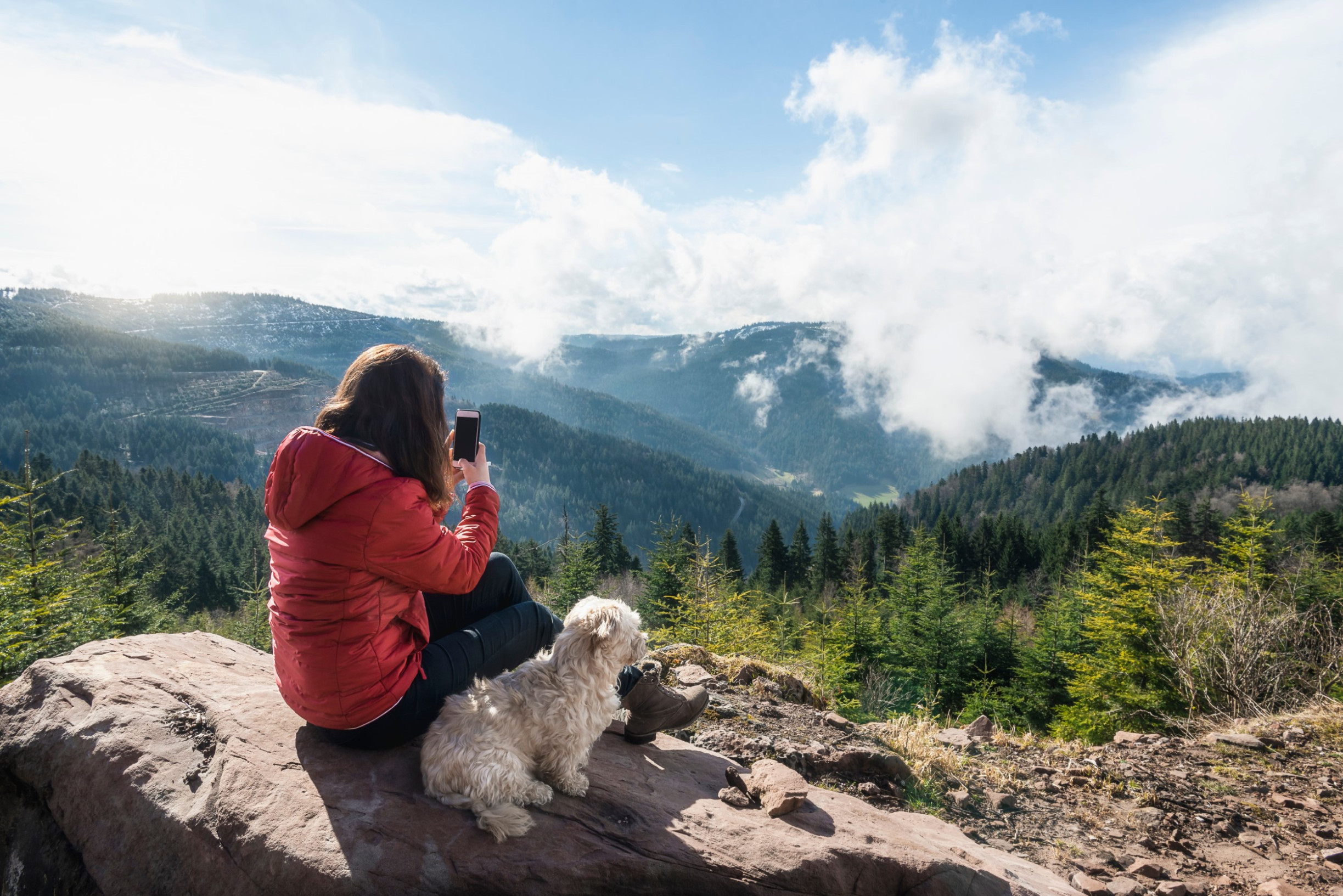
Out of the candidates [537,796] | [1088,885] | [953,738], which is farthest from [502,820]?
[953,738]

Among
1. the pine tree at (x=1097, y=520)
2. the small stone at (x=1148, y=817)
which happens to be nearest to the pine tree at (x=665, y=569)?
the small stone at (x=1148, y=817)

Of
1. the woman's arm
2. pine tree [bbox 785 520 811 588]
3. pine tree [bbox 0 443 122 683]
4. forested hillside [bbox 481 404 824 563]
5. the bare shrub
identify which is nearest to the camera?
the woman's arm

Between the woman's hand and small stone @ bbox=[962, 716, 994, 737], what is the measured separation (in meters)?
6.80

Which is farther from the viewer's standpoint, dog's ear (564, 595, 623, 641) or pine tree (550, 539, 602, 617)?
pine tree (550, 539, 602, 617)

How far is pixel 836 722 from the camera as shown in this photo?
680cm

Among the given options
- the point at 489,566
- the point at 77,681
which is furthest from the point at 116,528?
the point at 489,566

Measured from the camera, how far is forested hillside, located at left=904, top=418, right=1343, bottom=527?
101562 millimetres

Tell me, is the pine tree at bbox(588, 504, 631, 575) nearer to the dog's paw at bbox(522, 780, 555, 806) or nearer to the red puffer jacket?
the dog's paw at bbox(522, 780, 555, 806)

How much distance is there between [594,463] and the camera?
185 m

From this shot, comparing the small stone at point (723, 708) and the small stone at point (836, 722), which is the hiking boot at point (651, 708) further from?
the small stone at point (836, 722)

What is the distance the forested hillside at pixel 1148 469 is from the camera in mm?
101562

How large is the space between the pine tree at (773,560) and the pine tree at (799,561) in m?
0.76

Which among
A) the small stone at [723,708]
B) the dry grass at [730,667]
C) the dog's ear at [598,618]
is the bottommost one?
the dry grass at [730,667]

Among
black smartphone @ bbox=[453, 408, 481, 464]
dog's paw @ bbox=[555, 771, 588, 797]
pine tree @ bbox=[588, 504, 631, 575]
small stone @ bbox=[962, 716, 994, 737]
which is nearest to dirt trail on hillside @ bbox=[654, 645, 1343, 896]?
small stone @ bbox=[962, 716, 994, 737]
